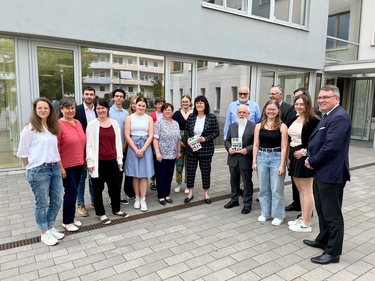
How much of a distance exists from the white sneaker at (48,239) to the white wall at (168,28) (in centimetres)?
437

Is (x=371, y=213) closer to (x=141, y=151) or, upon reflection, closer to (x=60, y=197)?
(x=141, y=151)

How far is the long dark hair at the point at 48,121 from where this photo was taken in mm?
3166

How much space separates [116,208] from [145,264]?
56.1 inches

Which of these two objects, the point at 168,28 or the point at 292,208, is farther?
the point at 168,28

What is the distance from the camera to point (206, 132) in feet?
15.6

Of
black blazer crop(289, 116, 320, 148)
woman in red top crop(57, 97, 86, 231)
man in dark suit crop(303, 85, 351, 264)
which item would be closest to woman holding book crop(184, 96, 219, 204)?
black blazer crop(289, 116, 320, 148)

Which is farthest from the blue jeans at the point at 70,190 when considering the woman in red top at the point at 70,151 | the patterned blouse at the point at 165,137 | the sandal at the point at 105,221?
the patterned blouse at the point at 165,137

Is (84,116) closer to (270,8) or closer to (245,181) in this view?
(245,181)

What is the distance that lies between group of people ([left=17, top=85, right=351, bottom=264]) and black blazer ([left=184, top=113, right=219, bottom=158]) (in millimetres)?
16

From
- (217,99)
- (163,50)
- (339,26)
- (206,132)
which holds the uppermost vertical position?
(339,26)

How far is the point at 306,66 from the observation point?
437 inches

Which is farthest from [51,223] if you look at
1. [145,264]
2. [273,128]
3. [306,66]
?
[306,66]

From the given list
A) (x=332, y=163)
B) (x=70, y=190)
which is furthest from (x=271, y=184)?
(x=70, y=190)

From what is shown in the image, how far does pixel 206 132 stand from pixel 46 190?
246 centimetres
